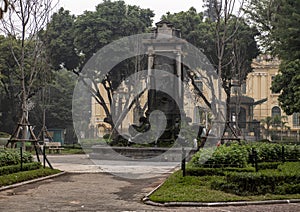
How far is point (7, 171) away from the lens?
16.2m

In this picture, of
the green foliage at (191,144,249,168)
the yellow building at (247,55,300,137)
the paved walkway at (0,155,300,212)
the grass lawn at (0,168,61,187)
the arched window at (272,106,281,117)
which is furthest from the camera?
the arched window at (272,106,281,117)

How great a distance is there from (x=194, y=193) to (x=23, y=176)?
668 centimetres

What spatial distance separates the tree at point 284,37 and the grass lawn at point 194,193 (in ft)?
52.4

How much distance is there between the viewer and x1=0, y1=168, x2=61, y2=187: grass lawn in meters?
14.9

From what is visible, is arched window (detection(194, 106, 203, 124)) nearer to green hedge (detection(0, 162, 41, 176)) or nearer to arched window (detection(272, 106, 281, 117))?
arched window (detection(272, 106, 281, 117))

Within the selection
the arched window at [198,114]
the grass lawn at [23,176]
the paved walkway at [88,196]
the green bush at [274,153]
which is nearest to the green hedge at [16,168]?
the grass lawn at [23,176]

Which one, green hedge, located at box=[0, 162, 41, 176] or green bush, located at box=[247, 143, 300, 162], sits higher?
green bush, located at box=[247, 143, 300, 162]

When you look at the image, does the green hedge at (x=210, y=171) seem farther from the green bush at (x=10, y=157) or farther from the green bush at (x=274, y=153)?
the green bush at (x=10, y=157)

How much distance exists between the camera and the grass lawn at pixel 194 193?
11.4 m

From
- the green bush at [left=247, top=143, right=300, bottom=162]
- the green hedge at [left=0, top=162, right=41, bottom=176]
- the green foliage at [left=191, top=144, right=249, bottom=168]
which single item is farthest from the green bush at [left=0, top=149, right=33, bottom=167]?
Answer: the green bush at [left=247, top=143, right=300, bottom=162]

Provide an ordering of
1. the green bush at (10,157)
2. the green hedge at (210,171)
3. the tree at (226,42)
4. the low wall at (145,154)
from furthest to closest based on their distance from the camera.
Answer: the tree at (226,42), the low wall at (145,154), the green bush at (10,157), the green hedge at (210,171)

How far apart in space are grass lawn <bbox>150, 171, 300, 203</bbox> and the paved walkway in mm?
565

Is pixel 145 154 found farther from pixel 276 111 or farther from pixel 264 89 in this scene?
pixel 276 111

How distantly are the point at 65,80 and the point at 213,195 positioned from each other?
50712mm
